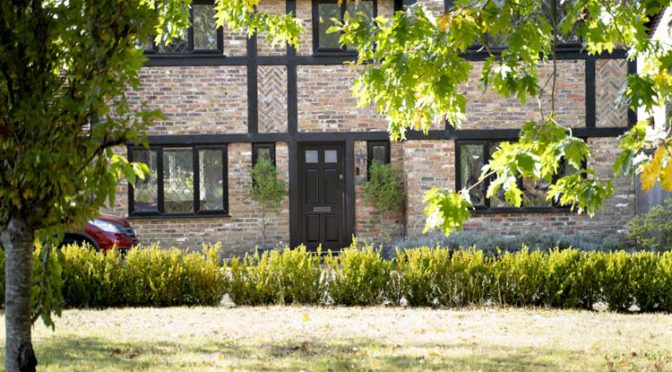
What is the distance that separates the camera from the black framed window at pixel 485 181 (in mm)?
15828

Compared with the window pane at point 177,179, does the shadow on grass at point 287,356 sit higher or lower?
lower

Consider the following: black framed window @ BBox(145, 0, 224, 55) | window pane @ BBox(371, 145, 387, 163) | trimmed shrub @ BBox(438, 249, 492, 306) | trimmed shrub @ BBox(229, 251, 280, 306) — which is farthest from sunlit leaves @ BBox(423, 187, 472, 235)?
black framed window @ BBox(145, 0, 224, 55)

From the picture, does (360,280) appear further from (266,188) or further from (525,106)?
(525,106)

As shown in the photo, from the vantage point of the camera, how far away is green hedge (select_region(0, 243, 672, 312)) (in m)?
9.05

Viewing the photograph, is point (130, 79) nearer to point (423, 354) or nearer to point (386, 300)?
point (423, 354)

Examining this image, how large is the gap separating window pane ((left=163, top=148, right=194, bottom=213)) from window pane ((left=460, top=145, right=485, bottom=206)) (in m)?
5.59

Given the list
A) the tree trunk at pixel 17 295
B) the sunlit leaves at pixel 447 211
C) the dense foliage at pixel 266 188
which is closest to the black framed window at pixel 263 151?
the dense foliage at pixel 266 188

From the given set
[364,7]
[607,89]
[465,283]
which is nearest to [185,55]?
[364,7]

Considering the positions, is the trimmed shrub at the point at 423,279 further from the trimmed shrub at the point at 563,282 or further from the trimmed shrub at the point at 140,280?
the trimmed shrub at the point at 140,280

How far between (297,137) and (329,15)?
2.72 meters

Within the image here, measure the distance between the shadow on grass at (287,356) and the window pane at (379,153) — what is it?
382 inches

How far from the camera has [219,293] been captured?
367 inches

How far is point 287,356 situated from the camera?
243 inches

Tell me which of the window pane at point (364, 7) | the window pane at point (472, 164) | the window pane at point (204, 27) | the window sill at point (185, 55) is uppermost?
the window pane at point (364, 7)
